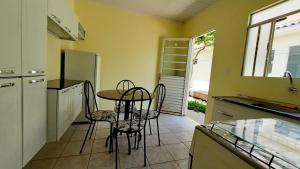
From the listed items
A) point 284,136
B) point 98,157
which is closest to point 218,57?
point 284,136

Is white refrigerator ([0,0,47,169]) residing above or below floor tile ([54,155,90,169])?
above

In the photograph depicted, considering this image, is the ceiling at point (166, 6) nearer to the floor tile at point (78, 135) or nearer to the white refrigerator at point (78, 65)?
the white refrigerator at point (78, 65)

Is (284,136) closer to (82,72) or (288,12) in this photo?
(288,12)

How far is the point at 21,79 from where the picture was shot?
1.21 metres

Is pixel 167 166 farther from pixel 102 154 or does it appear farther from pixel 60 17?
pixel 60 17

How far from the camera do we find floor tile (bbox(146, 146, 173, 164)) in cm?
198

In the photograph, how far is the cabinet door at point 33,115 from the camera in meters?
1.29

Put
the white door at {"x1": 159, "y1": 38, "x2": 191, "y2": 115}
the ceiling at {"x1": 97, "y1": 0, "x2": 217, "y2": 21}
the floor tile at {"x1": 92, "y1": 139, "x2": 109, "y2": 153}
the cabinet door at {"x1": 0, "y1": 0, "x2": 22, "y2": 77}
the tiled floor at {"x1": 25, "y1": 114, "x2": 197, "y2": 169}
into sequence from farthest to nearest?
the white door at {"x1": 159, "y1": 38, "x2": 191, "y2": 115} < the ceiling at {"x1": 97, "y1": 0, "x2": 217, "y2": 21} < the floor tile at {"x1": 92, "y1": 139, "x2": 109, "y2": 153} < the tiled floor at {"x1": 25, "y1": 114, "x2": 197, "y2": 169} < the cabinet door at {"x1": 0, "y1": 0, "x2": 22, "y2": 77}

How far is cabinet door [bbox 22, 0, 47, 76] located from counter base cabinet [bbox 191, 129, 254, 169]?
140 cm

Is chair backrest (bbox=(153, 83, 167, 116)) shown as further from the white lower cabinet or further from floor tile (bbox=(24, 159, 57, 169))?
floor tile (bbox=(24, 159, 57, 169))

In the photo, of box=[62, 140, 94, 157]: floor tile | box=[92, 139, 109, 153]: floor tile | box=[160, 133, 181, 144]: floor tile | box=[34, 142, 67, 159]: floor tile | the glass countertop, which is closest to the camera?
the glass countertop

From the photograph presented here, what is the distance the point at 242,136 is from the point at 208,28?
3115 mm

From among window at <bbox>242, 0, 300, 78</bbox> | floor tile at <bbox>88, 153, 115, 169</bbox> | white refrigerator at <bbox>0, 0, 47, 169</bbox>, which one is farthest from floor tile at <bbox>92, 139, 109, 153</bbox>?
window at <bbox>242, 0, 300, 78</bbox>

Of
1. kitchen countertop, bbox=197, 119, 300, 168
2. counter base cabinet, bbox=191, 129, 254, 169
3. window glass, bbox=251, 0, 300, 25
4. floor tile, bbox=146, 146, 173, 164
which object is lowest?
floor tile, bbox=146, 146, 173, 164
